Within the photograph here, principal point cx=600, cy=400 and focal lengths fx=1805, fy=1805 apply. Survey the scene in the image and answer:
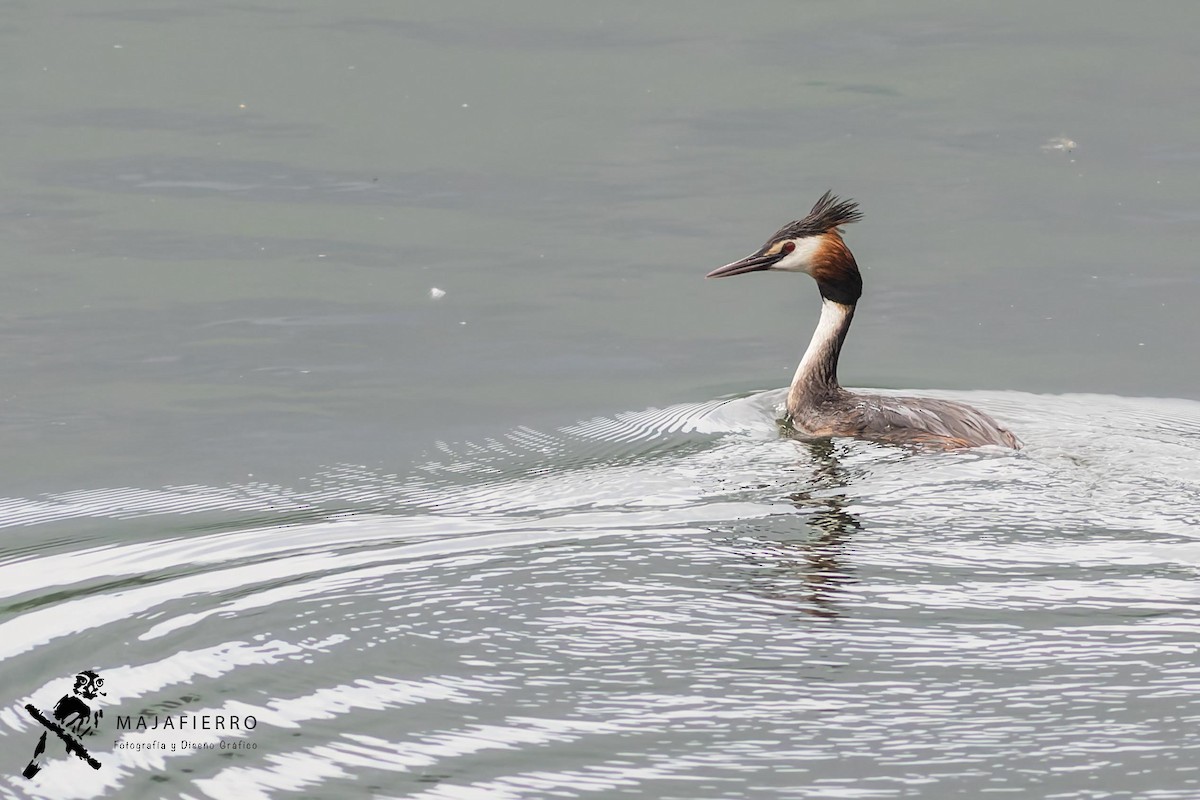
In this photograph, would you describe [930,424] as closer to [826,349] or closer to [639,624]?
[826,349]

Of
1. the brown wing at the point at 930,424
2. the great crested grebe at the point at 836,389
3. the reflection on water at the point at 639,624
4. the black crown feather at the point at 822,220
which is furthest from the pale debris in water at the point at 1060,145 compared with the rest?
the reflection on water at the point at 639,624

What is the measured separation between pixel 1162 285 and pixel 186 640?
23.9 feet

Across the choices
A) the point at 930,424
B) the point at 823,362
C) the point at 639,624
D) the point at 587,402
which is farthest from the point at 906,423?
the point at 639,624

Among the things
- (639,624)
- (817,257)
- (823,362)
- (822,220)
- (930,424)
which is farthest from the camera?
(817,257)

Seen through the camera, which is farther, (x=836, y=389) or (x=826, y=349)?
(x=826, y=349)

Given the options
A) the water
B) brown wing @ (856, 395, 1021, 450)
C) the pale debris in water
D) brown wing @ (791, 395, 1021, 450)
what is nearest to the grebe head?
the water

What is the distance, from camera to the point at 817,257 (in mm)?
9852

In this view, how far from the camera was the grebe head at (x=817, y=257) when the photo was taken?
980 cm

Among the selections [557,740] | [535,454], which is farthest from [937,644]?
[535,454]

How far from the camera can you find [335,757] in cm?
517

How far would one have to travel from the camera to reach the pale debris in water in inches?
540

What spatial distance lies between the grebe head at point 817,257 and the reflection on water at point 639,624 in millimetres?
1577

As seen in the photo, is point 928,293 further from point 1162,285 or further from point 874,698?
point 874,698

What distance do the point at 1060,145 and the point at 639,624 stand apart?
28.7ft
